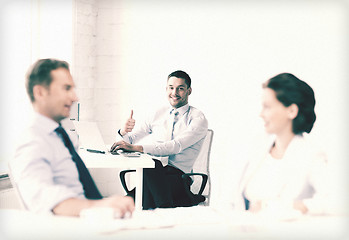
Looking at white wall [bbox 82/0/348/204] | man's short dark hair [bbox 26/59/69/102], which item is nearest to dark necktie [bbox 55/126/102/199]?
man's short dark hair [bbox 26/59/69/102]

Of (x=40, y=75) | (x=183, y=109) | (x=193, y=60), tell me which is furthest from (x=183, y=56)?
(x=40, y=75)

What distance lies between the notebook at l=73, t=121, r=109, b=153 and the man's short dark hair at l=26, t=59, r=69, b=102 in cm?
124

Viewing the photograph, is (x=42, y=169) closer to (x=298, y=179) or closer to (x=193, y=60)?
(x=298, y=179)

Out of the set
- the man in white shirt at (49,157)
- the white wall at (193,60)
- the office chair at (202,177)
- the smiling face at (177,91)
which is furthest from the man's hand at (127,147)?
the man in white shirt at (49,157)

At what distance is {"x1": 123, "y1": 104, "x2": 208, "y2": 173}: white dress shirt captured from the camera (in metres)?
2.35

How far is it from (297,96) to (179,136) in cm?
144

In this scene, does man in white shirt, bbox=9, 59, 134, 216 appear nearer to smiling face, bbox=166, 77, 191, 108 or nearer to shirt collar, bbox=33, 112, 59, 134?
shirt collar, bbox=33, 112, 59, 134

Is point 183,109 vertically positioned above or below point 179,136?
above

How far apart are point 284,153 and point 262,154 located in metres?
0.06

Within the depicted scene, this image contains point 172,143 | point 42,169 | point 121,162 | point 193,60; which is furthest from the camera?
point 193,60

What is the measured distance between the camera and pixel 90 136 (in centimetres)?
226

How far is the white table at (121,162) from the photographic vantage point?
6.70 ft

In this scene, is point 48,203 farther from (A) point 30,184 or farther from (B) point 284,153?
(B) point 284,153

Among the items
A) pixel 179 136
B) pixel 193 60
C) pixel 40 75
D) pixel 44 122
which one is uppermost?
pixel 193 60
